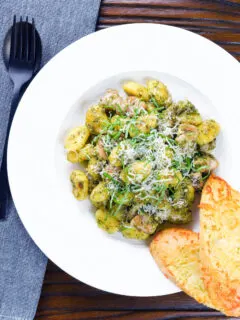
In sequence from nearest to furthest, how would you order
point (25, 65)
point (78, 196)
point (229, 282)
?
point (229, 282), point (78, 196), point (25, 65)

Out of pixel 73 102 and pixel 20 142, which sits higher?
pixel 73 102

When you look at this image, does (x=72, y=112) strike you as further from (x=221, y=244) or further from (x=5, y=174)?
(x=221, y=244)

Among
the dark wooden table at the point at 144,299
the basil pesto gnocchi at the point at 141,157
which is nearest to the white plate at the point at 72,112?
the basil pesto gnocchi at the point at 141,157

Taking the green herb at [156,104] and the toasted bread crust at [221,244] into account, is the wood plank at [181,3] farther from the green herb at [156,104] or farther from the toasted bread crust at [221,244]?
the toasted bread crust at [221,244]

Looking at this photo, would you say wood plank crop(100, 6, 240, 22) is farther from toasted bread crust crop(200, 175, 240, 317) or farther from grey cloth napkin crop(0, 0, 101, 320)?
toasted bread crust crop(200, 175, 240, 317)

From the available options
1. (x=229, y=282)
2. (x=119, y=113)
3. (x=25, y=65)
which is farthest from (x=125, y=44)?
(x=229, y=282)

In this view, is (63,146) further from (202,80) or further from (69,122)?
(202,80)

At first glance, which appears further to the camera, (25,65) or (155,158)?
(25,65)
